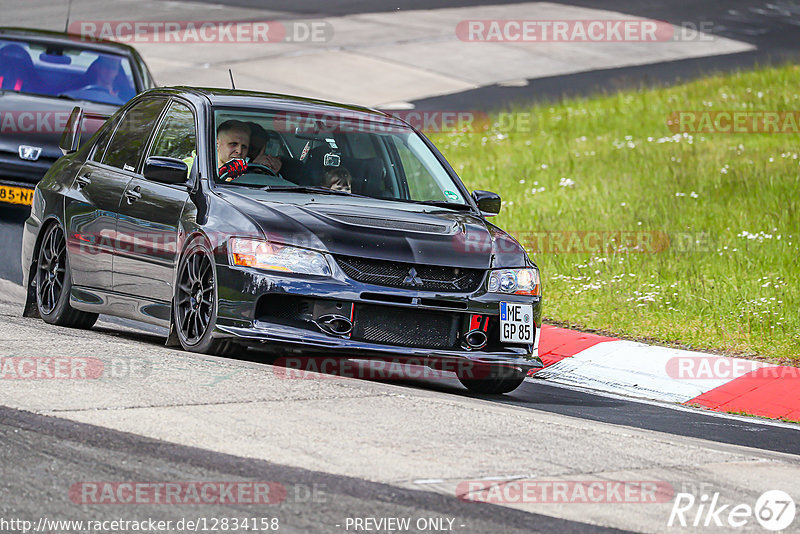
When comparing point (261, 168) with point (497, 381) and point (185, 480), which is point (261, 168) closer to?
point (497, 381)

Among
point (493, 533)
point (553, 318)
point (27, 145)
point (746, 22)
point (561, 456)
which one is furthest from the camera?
point (746, 22)

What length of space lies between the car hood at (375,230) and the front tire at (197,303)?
355mm

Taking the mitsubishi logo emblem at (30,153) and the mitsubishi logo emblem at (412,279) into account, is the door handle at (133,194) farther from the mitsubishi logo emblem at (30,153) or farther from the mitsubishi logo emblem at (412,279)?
the mitsubishi logo emblem at (30,153)

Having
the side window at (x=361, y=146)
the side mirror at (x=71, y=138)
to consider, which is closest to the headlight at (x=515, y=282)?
the side window at (x=361, y=146)

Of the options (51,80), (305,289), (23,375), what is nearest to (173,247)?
(305,289)

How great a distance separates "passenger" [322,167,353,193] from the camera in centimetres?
819

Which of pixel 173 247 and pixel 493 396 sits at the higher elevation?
pixel 173 247

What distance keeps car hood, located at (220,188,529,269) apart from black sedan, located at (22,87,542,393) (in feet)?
0.04

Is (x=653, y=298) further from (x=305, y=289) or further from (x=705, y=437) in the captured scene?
(x=305, y=289)

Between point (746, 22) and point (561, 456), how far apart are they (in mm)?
28502

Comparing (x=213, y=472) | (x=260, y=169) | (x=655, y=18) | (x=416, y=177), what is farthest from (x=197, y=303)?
(x=655, y=18)

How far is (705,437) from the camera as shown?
7.34 meters

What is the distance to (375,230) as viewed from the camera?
24.0 ft

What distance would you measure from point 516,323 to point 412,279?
72 cm
